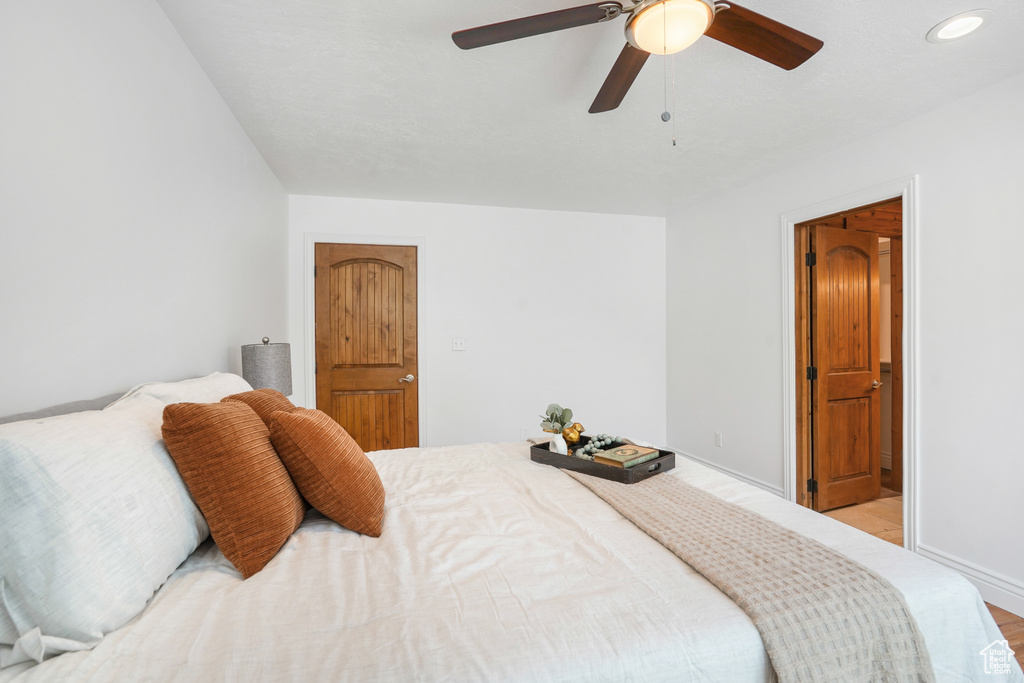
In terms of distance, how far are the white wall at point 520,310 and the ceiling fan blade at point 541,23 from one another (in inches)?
105

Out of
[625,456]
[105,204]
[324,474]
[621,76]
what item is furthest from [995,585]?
[105,204]

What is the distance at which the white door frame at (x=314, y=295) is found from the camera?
381 centimetres

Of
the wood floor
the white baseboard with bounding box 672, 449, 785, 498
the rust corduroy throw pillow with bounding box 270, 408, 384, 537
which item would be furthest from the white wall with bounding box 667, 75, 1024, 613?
the rust corduroy throw pillow with bounding box 270, 408, 384, 537

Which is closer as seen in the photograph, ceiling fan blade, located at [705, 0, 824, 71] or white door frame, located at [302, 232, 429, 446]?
ceiling fan blade, located at [705, 0, 824, 71]

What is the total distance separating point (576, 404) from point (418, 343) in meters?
1.56

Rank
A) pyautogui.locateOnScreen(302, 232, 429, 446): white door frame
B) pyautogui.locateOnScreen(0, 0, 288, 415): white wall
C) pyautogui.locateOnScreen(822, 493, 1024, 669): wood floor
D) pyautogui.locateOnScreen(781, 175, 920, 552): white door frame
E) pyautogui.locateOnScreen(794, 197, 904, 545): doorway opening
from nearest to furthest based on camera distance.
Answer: pyautogui.locateOnScreen(0, 0, 288, 415): white wall
pyautogui.locateOnScreen(781, 175, 920, 552): white door frame
pyautogui.locateOnScreen(822, 493, 1024, 669): wood floor
pyautogui.locateOnScreen(794, 197, 904, 545): doorway opening
pyautogui.locateOnScreen(302, 232, 429, 446): white door frame

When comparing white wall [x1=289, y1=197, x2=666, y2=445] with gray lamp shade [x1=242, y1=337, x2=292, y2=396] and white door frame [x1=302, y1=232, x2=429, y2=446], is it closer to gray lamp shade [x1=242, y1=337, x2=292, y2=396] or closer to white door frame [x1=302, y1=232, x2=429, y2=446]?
white door frame [x1=302, y1=232, x2=429, y2=446]

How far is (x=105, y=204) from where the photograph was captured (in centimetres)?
134

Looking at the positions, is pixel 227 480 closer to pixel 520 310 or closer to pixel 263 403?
pixel 263 403

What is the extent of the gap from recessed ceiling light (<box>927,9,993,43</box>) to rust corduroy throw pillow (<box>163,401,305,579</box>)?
8.86 feet

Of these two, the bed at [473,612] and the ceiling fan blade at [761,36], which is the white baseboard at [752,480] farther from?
the ceiling fan blade at [761,36]

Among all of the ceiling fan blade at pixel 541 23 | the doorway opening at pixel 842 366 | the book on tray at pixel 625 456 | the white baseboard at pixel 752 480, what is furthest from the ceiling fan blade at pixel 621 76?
the white baseboard at pixel 752 480

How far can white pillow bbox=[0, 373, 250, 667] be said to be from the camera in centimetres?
75

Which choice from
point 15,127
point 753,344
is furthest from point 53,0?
point 753,344
